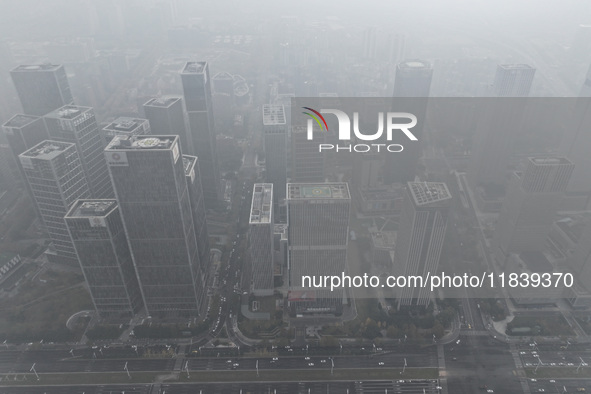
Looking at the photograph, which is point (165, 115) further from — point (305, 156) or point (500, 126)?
point (500, 126)

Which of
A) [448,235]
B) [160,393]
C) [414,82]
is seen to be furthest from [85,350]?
[414,82]

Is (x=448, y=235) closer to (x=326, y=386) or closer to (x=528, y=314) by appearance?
(x=528, y=314)

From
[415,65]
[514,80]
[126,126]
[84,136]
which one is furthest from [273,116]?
[514,80]

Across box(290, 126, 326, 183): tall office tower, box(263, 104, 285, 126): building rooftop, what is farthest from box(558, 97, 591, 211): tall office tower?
box(263, 104, 285, 126): building rooftop

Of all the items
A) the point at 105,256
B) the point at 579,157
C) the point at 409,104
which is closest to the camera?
the point at 105,256

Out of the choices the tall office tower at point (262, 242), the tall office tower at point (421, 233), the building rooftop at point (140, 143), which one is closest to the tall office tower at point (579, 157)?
the tall office tower at point (421, 233)

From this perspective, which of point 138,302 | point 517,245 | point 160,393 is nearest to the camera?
point 160,393
